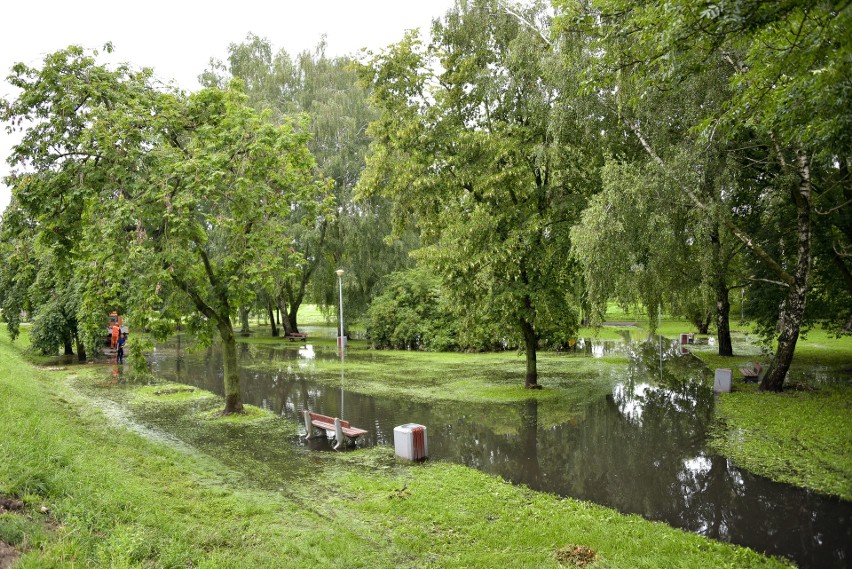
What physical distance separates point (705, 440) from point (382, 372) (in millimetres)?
13618

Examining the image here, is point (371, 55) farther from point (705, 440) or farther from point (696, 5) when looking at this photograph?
point (705, 440)

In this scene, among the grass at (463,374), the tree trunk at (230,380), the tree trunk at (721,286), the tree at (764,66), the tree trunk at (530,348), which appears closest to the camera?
the tree at (764,66)

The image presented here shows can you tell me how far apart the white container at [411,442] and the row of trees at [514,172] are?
14.9 feet

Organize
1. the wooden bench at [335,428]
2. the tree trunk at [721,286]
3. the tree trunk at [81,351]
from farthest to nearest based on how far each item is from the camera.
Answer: the tree trunk at [81,351], the tree trunk at [721,286], the wooden bench at [335,428]

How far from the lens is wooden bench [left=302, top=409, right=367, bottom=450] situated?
1126cm

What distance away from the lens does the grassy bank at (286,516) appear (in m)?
5.33

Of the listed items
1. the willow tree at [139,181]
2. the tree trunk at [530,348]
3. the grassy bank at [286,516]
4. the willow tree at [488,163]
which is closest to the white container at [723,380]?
the willow tree at [488,163]

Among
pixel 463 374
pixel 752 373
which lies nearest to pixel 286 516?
pixel 463 374

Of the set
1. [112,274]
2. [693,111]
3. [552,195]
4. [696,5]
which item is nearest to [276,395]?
[112,274]

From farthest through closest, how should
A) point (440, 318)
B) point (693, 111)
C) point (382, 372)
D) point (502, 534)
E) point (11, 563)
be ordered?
point (440, 318) → point (382, 372) → point (693, 111) → point (502, 534) → point (11, 563)

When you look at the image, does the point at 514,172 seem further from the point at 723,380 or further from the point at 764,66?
the point at 723,380

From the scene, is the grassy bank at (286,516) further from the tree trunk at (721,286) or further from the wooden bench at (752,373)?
the wooden bench at (752,373)

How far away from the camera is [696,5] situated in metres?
5.60

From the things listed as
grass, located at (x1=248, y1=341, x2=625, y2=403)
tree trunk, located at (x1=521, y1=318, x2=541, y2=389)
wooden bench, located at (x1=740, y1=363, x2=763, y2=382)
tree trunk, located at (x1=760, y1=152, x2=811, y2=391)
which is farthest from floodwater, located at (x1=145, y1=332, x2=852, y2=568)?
tree trunk, located at (x1=760, y1=152, x2=811, y2=391)
